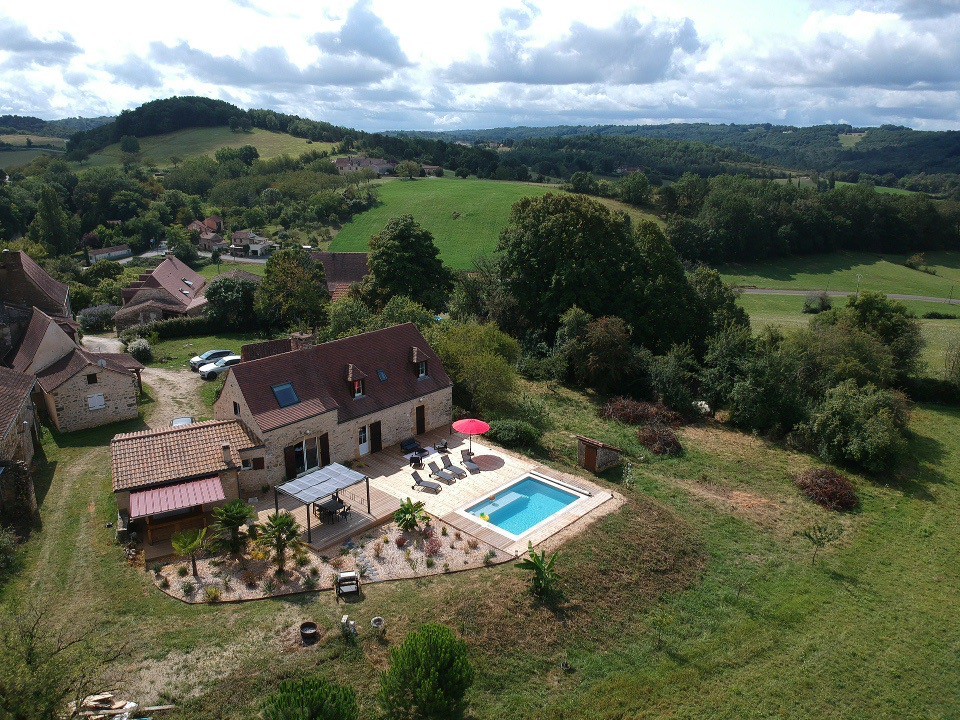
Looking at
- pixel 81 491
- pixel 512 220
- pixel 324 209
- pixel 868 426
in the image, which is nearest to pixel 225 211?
pixel 324 209

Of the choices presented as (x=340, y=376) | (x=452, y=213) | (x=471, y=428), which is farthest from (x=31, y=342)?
(x=452, y=213)

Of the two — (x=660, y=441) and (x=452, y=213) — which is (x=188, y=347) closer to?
(x=660, y=441)

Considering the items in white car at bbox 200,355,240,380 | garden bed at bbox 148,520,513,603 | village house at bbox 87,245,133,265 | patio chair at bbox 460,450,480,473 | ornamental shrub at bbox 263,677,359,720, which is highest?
ornamental shrub at bbox 263,677,359,720

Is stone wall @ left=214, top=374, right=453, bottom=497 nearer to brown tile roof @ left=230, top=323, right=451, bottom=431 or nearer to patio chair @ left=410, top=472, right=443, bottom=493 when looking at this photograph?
brown tile roof @ left=230, top=323, right=451, bottom=431

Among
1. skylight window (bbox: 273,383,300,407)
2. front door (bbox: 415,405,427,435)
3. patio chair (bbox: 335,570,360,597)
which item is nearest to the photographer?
patio chair (bbox: 335,570,360,597)

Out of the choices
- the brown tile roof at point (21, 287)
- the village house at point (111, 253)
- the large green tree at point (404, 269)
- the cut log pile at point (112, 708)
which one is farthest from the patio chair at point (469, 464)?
the village house at point (111, 253)

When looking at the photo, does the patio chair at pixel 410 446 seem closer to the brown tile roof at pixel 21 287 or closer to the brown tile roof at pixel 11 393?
the brown tile roof at pixel 11 393

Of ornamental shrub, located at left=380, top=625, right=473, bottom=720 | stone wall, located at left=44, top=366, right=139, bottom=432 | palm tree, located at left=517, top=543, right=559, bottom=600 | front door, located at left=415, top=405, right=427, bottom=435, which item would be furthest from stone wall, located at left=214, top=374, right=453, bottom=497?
ornamental shrub, located at left=380, top=625, right=473, bottom=720
